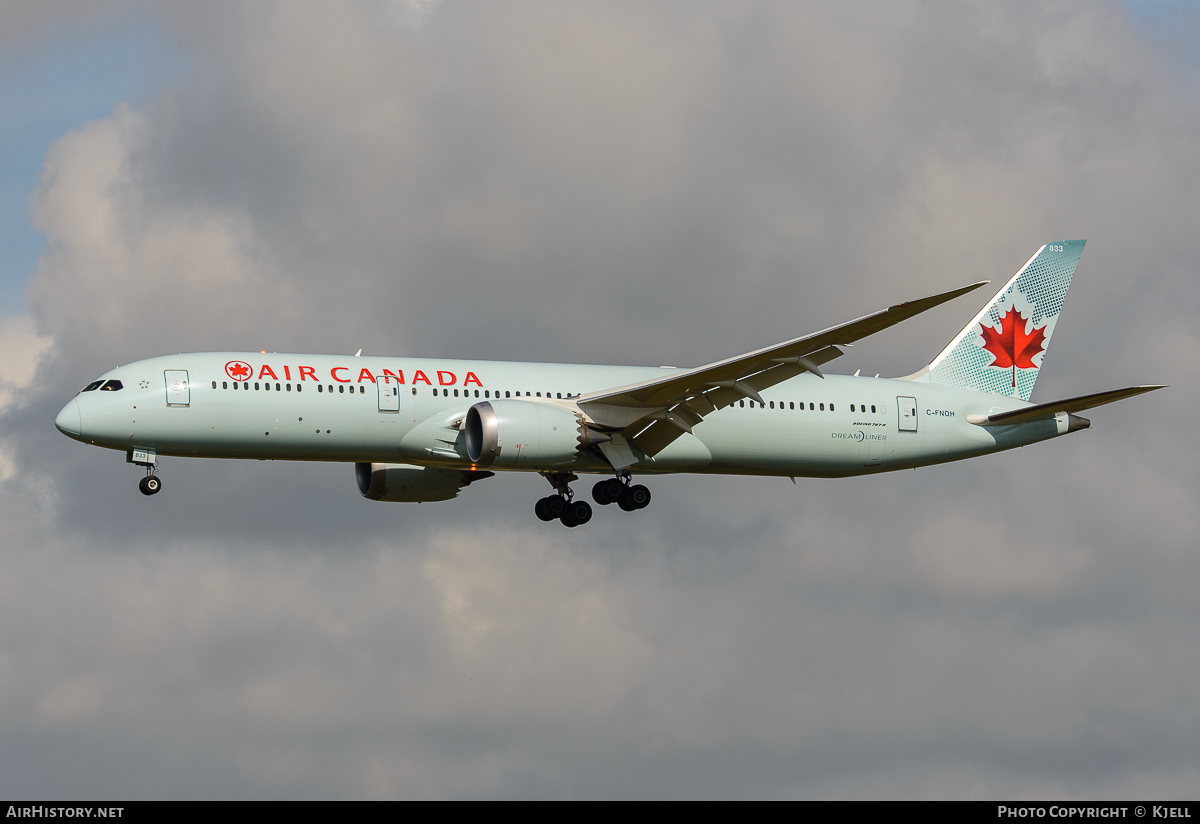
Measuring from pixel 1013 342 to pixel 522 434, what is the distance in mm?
21112

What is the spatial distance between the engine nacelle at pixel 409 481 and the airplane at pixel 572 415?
6 cm

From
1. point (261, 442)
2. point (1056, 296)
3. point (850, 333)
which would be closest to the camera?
point (850, 333)

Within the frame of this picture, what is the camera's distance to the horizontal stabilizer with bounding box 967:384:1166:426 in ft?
168

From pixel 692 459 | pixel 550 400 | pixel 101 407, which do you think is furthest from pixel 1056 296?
pixel 101 407

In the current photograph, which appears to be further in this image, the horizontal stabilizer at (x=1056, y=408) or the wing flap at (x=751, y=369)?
A: the horizontal stabilizer at (x=1056, y=408)

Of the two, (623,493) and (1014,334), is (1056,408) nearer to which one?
(1014,334)

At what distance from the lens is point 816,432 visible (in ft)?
185

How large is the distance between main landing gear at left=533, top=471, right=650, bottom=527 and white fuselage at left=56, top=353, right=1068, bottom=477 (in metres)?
1.05

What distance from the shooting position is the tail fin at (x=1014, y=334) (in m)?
60.5

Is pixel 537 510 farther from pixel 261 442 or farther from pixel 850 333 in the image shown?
pixel 850 333

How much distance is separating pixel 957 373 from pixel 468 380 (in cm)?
1886

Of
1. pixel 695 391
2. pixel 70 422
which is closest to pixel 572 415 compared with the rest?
pixel 695 391

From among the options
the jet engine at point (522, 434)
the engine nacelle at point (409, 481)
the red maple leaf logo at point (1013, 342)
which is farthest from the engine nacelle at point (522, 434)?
the red maple leaf logo at point (1013, 342)

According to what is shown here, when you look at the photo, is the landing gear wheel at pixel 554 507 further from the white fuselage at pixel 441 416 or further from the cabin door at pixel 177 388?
the cabin door at pixel 177 388
